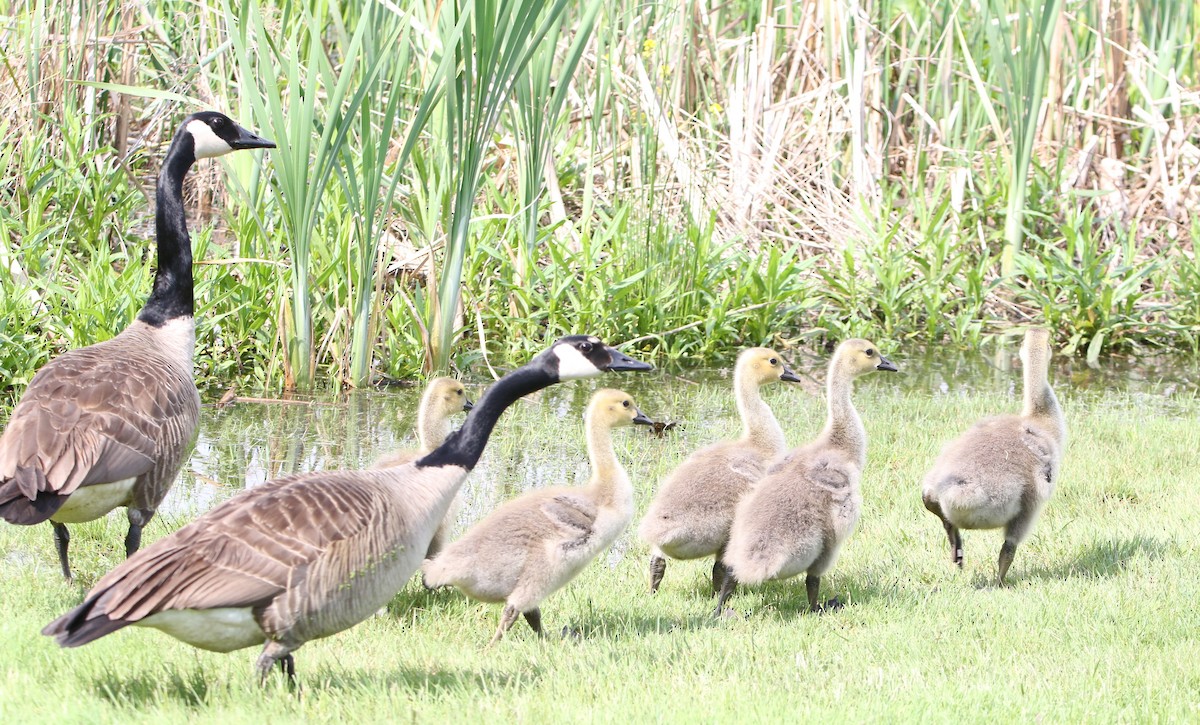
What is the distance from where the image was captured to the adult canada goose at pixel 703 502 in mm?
5781

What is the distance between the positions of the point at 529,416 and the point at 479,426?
13.4ft

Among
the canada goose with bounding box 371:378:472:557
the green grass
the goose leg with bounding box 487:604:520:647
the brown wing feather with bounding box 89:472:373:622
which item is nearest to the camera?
the brown wing feather with bounding box 89:472:373:622

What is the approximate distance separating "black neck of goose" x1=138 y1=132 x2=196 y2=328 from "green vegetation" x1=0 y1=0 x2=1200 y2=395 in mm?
806

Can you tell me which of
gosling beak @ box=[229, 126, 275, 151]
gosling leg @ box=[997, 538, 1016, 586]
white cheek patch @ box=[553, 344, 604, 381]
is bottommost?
gosling leg @ box=[997, 538, 1016, 586]

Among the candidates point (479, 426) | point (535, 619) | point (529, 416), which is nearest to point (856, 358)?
point (535, 619)

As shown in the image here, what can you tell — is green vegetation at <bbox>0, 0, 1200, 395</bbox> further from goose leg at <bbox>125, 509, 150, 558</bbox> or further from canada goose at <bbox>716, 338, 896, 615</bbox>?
canada goose at <bbox>716, 338, 896, 615</bbox>

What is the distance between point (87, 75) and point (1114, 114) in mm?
8822

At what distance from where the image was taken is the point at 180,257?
6.93 metres

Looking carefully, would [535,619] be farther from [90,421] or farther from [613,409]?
[90,421]

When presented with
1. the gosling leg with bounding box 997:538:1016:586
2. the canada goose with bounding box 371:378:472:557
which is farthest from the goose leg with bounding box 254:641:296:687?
the gosling leg with bounding box 997:538:1016:586

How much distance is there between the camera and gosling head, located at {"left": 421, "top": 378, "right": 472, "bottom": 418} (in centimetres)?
648

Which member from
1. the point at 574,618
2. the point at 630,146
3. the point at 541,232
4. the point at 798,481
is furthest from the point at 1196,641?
the point at 630,146

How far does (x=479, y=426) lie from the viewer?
4.87 meters

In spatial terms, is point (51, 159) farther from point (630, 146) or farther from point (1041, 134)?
point (1041, 134)
